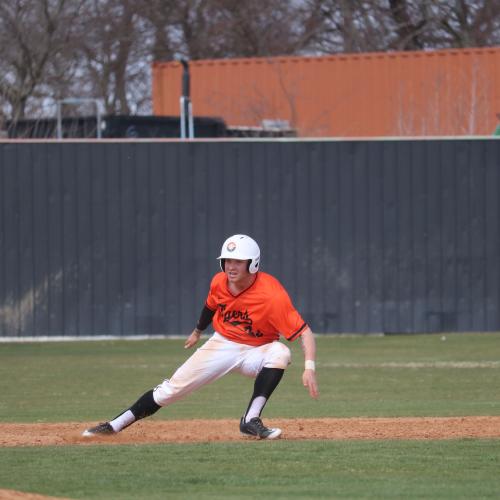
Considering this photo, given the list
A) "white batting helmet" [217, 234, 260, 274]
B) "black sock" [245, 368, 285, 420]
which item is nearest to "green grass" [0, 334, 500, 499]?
"black sock" [245, 368, 285, 420]

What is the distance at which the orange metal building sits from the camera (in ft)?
76.8

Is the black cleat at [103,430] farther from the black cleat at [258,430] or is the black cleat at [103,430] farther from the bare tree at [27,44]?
the bare tree at [27,44]

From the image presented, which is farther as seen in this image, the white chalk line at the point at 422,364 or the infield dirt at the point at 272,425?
the white chalk line at the point at 422,364

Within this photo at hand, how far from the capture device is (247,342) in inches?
350

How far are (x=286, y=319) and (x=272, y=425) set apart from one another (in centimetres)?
175

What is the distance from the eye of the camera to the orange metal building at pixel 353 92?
76.8 ft

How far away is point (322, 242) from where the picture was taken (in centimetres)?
1936

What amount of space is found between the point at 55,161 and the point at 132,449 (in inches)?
447

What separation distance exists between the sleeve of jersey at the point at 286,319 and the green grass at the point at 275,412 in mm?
824

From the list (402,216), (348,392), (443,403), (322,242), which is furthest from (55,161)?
(443,403)

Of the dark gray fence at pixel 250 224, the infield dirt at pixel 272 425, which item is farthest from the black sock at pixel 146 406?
the dark gray fence at pixel 250 224

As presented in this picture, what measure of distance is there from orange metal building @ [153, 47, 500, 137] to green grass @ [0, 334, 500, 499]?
593 centimetres

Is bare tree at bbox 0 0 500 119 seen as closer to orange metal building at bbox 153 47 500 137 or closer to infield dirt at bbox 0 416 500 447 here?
orange metal building at bbox 153 47 500 137

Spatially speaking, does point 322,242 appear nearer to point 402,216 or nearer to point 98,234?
point 402,216
